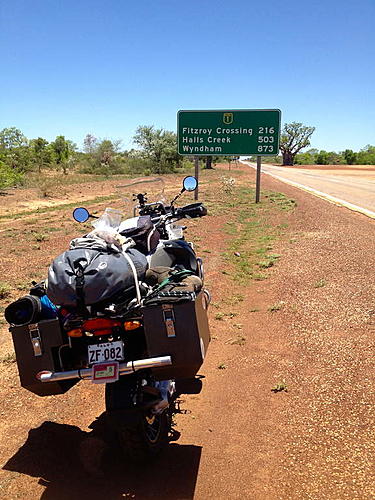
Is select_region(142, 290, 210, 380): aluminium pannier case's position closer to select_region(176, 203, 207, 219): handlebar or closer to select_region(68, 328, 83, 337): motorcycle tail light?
select_region(68, 328, 83, 337): motorcycle tail light

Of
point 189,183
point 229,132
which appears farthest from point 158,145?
point 189,183

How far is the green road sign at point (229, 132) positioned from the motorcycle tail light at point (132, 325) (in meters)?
17.1

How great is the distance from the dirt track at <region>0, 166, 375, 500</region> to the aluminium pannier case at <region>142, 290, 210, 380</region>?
94 cm

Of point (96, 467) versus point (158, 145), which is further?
point (158, 145)

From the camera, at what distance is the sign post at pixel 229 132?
1912cm

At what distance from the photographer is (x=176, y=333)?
2771mm

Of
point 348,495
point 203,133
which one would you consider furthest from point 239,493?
point 203,133

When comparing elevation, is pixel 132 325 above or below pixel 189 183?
below

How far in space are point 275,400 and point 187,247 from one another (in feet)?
5.16

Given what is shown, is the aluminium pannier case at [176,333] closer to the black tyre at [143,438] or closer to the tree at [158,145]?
the black tyre at [143,438]

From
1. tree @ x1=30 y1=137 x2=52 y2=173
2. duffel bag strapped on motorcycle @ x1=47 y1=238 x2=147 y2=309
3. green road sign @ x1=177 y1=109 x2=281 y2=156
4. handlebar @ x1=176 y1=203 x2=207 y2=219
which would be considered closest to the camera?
duffel bag strapped on motorcycle @ x1=47 y1=238 x2=147 y2=309

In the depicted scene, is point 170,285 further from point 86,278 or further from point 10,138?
point 10,138

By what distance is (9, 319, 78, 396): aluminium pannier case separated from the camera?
2893 millimetres

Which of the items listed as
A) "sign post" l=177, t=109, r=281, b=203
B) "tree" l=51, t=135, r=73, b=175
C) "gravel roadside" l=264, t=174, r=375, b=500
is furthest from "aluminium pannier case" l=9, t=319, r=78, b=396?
"tree" l=51, t=135, r=73, b=175
